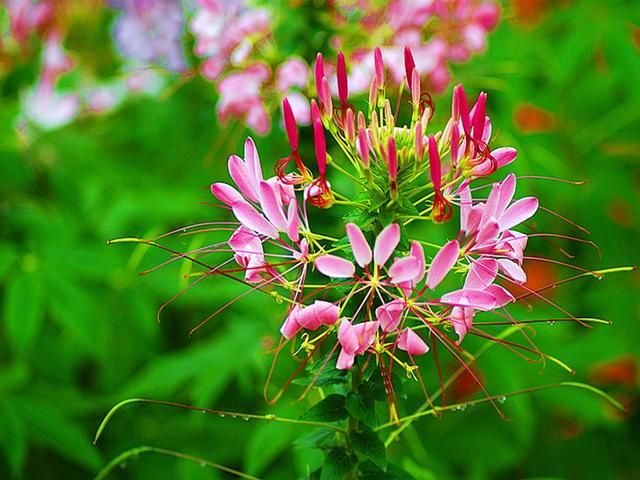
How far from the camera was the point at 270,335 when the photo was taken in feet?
4.03

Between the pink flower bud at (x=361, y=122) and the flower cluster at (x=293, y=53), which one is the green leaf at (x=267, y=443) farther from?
the pink flower bud at (x=361, y=122)

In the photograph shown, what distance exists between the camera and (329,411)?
0.62 meters

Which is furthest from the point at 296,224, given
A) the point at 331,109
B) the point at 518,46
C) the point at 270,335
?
the point at 518,46

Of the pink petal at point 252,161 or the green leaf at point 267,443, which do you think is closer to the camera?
the pink petal at point 252,161

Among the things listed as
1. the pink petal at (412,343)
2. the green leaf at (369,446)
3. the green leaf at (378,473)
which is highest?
the pink petal at (412,343)

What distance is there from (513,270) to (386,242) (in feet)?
0.38

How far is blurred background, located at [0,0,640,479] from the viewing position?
1238 mm

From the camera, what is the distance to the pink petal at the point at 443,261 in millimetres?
541

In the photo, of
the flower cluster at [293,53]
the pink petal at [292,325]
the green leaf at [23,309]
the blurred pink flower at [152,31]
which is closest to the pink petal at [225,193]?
the pink petal at [292,325]

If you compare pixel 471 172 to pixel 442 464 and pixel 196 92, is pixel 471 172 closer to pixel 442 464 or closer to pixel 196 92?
pixel 442 464

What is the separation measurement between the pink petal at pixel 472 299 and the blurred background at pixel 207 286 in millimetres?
552

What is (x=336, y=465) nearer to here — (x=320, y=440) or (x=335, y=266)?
(x=320, y=440)

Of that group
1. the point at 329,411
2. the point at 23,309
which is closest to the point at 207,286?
the point at 23,309

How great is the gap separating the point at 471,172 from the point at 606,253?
1.16 metres
